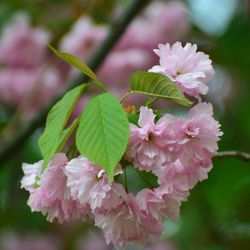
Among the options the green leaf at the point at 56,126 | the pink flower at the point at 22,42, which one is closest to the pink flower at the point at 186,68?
the green leaf at the point at 56,126

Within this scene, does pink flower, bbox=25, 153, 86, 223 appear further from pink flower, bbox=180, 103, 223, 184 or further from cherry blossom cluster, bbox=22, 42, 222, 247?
pink flower, bbox=180, 103, 223, 184

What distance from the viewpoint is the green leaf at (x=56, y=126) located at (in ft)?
2.68

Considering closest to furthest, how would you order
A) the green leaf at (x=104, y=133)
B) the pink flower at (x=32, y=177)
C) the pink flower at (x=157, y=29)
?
the green leaf at (x=104, y=133) < the pink flower at (x=32, y=177) < the pink flower at (x=157, y=29)

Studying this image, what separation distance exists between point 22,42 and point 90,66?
17.6 inches

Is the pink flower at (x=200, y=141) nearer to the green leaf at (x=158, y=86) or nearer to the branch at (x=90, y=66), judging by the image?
the green leaf at (x=158, y=86)

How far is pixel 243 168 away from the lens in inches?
74.0

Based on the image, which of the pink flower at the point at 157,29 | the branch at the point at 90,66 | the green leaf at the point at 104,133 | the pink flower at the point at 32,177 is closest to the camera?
the green leaf at the point at 104,133

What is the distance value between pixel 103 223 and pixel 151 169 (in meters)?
0.09

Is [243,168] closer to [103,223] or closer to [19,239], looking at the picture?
[19,239]

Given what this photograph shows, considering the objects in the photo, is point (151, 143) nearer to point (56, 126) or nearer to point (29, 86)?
point (56, 126)

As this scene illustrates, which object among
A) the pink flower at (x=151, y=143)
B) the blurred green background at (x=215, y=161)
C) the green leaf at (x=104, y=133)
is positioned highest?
the green leaf at (x=104, y=133)

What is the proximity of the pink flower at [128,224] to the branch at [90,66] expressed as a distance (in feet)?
2.69

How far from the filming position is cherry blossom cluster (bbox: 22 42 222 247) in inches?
31.8

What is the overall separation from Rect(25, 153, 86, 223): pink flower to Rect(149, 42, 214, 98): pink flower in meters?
0.17
